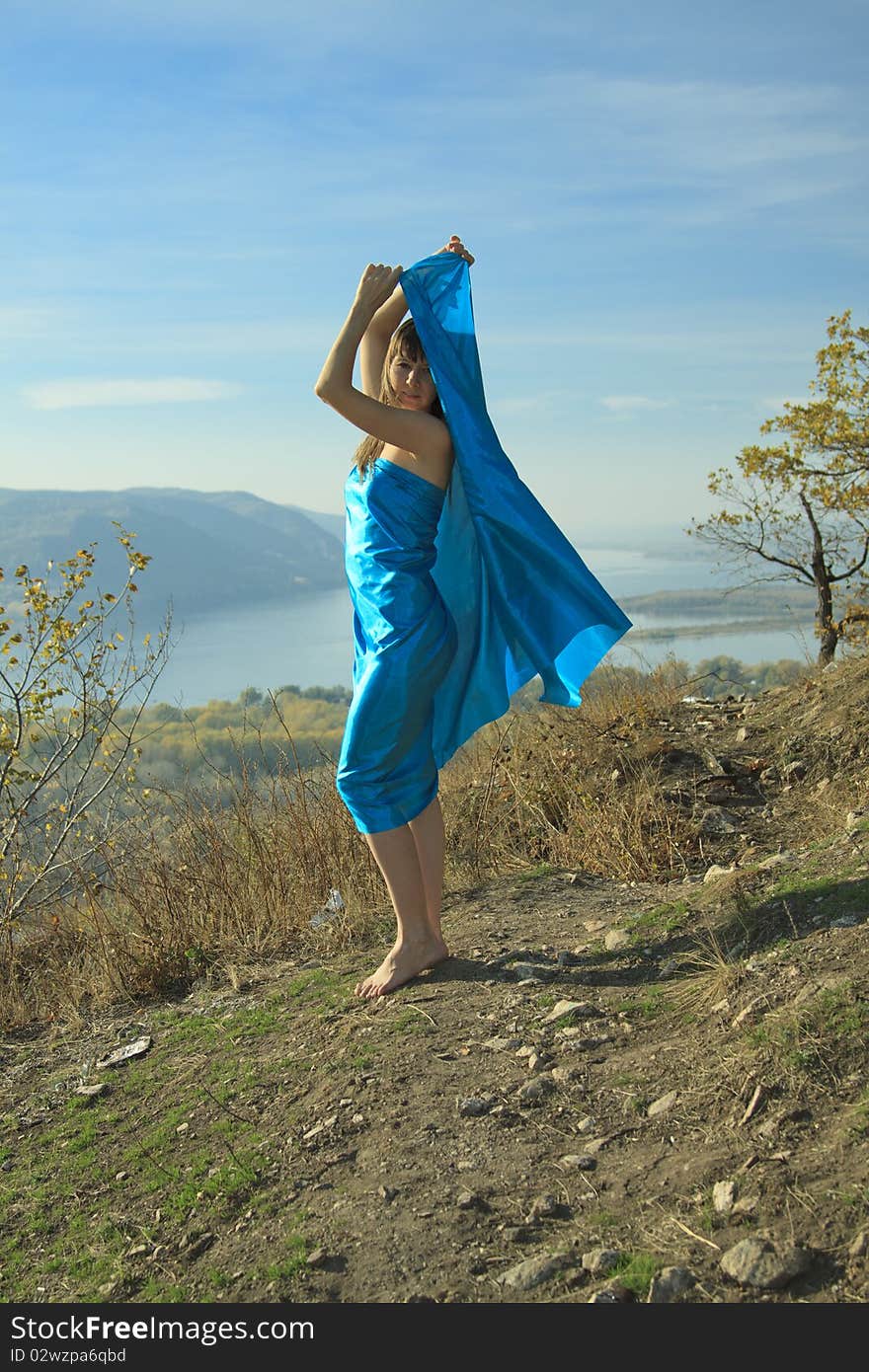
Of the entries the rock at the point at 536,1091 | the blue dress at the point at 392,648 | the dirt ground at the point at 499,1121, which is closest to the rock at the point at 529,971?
the dirt ground at the point at 499,1121

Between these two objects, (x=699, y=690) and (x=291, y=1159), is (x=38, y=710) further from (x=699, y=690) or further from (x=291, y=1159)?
(x=699, y=690)

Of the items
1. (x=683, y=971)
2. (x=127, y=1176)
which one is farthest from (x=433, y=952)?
(x=127, y=1176)

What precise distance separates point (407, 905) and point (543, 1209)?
1.48 meters

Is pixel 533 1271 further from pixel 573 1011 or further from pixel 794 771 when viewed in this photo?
pixel 794 771

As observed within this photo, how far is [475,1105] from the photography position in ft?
10.1

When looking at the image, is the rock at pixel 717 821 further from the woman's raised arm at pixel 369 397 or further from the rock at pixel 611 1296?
the rock at pixel 611 1296

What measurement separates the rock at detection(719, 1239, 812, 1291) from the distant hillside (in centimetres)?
3230

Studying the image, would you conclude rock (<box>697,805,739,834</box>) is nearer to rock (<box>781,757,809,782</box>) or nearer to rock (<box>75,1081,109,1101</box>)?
rock (<box>781,757,809,782</box>)

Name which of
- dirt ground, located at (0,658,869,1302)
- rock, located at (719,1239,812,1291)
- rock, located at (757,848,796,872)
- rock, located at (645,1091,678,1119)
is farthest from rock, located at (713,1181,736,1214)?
rock, located at (757,848,796,872)

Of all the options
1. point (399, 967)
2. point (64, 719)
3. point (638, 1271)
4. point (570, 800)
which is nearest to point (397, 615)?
point (399, 967)

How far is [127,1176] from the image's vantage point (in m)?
3.38

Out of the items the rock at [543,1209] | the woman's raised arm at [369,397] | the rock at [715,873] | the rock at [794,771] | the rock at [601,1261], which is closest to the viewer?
the rock at [601,1261]

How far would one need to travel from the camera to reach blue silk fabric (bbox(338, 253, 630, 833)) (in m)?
3.87

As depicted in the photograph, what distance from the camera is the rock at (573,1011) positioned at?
3.50 meters
